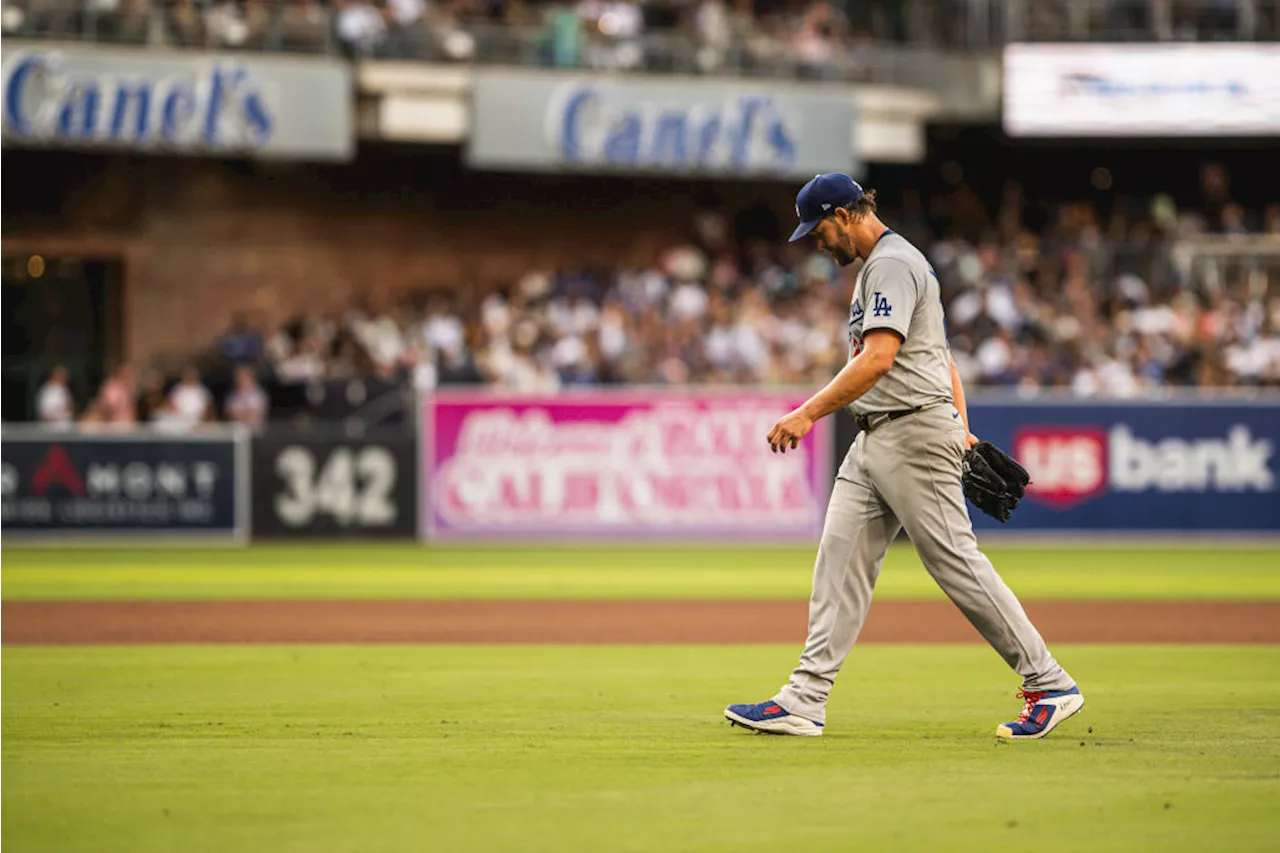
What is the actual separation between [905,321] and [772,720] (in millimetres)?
1743

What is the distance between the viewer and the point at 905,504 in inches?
307

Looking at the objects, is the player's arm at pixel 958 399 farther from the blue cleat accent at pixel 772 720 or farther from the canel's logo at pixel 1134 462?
the canel's logo at pixel 1134 462

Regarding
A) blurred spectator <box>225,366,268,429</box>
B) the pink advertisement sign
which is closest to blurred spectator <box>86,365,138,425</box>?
blurred spectator <box>225,366,268,429</box>

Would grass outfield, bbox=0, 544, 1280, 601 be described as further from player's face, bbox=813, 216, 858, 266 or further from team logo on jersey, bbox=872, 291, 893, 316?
team logo on jersey, bbox=872, 291, 893, 316

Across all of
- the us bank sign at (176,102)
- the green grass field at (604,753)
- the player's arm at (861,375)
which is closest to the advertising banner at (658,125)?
the us bank sign at (176,102)

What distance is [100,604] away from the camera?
15.5 m

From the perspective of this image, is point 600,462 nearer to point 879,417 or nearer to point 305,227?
point 305,227

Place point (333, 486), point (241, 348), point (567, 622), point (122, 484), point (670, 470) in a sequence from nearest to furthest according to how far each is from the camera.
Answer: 1. point (567, 622)
2. point (122, 484)
3. point (333, 486)
4. point (670, 470)
5. point (241, 348)

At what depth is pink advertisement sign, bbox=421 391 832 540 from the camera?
2356cm

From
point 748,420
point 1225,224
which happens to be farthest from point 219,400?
point 1225,224

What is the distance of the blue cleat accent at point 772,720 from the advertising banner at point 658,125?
22999 mm

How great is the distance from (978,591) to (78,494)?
683 inches

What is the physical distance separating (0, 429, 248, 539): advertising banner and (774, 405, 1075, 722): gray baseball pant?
1627 cm

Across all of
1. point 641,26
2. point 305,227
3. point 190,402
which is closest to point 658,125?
point 641,26
